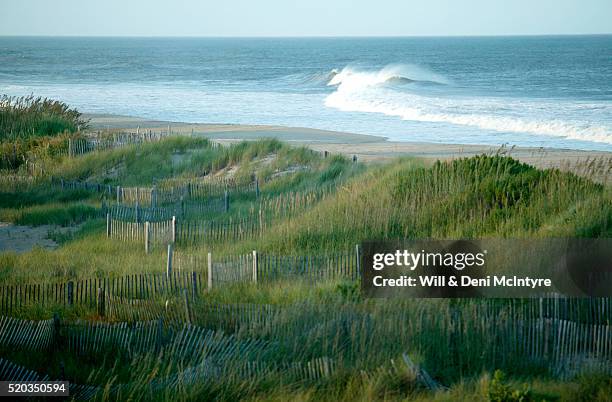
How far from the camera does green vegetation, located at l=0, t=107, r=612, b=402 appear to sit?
7.84 meters

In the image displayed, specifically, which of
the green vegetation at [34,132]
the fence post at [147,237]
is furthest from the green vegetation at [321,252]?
the green vegetation at [34,132]

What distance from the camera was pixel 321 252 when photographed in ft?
42.6

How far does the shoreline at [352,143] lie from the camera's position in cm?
2548

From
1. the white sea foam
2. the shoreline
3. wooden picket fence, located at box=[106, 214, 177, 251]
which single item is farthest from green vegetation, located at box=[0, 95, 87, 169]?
the white sea foam

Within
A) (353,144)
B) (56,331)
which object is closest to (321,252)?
(56,331)

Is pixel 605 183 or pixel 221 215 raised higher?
pixel 605 183

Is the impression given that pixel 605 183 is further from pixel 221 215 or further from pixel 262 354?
pixel 262 354

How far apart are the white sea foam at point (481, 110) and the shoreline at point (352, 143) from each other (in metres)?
5.82

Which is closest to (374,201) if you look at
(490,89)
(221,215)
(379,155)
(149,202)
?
(221,215)

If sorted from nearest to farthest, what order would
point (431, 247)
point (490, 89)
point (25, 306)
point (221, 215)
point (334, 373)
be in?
1. point (334, 373)
2. point (25, 306)
3. point (431, 247)
4. point (221, 215)
5. point (490, 89)

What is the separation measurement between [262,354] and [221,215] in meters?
8.41

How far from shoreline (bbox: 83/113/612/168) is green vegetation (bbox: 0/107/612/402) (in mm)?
5838

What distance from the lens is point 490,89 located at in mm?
56438

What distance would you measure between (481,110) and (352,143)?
13.1 meters
